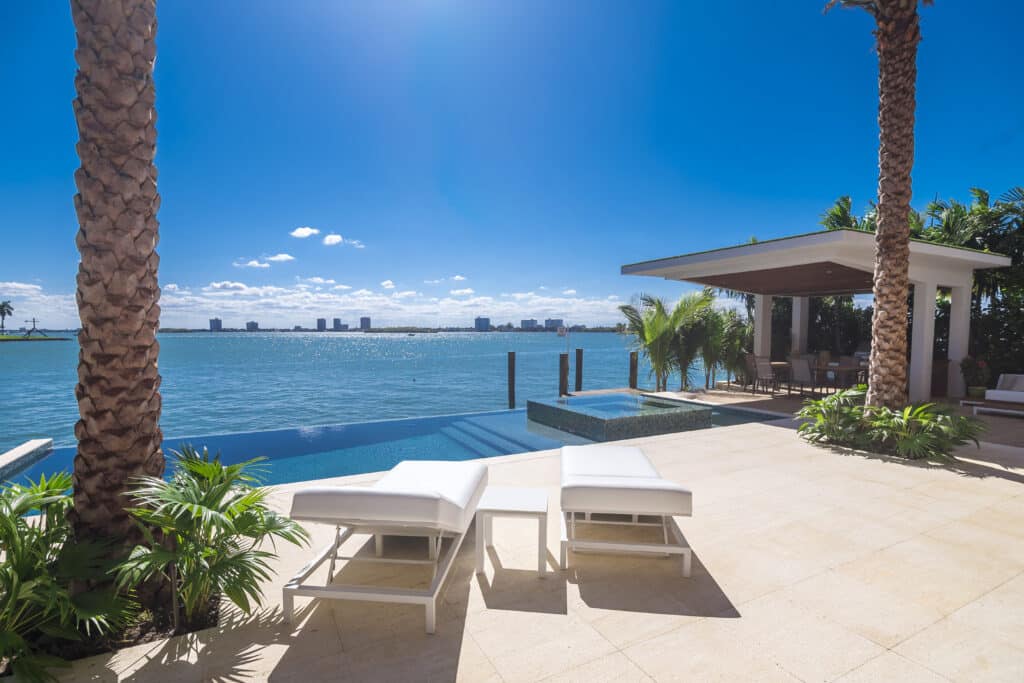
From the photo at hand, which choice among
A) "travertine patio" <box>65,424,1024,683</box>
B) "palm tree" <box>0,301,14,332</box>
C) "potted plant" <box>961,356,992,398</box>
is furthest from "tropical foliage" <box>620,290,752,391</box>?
"palm tree" <box>0,301,14,332</box>

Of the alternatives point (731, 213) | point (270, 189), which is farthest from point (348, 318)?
point (731, 213)

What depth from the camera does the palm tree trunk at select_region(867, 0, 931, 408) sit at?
231 inches

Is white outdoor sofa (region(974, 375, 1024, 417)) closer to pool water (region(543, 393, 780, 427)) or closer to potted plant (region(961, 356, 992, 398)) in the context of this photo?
potted plant (region(961, 356, 992, 398))

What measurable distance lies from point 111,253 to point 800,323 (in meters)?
16.1

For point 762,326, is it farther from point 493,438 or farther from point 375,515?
point 375,515

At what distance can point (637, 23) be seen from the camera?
9570 mm

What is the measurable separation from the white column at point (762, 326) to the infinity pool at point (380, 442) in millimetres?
4594

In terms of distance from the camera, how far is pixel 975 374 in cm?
1012

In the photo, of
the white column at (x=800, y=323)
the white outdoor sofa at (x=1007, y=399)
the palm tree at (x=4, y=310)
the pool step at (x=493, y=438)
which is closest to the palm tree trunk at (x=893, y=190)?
the white outdoor sofa at (x=1007, y=399)

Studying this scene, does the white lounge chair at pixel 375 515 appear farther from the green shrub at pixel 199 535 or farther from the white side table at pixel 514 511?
the white side table at pixel 514 511

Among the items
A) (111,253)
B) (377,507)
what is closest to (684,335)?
(377,507)

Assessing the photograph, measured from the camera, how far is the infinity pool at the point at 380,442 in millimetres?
6059

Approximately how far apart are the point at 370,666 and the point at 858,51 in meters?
15.1

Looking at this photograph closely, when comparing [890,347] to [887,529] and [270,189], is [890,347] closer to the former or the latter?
[887,529]
